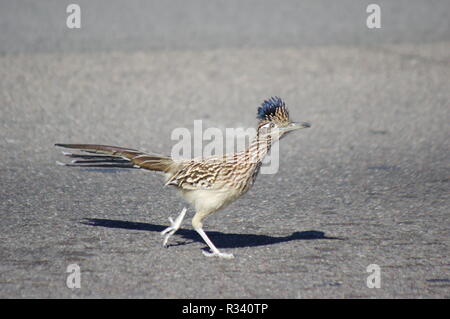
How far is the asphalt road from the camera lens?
20.1 ft

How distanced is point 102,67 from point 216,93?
85.9 inches

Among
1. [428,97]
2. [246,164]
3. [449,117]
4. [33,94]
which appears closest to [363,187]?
[246,164]

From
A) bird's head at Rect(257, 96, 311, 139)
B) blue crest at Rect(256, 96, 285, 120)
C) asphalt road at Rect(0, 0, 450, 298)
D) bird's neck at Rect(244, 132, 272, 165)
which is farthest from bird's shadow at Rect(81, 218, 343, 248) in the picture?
blue crest at Rect(256, 96, 285, 120)

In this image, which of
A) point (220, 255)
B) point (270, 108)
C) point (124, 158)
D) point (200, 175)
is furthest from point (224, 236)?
point (270, 108)

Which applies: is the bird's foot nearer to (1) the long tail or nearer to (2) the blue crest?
(1) the long tail

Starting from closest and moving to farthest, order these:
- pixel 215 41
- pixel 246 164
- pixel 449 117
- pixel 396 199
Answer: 1. pixel 246 164
2. pixel 396 199
3. pixel 449 117
4. pixel 215 41

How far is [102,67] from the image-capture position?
44.0 ft

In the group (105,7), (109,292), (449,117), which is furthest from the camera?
(105,7)

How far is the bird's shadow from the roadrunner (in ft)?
1.39

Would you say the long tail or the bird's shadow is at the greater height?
the long tail

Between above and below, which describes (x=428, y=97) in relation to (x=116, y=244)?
above

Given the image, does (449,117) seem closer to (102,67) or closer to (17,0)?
(102,67)

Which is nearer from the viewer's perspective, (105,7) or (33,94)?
(33,94)

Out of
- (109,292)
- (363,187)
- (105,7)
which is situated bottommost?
(109,292)
